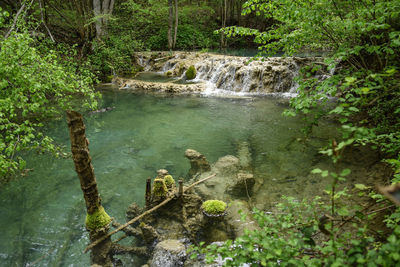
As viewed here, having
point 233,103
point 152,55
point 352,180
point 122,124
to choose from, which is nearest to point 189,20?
point 152,55

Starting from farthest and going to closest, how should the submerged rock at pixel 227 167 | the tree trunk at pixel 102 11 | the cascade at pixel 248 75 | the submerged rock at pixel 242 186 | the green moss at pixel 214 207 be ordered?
the tree trunk at pixel 102 11 → the cascade at pixel 248 75 → the submerged rock at pixel 227 167 → the submerged rock at pixel 242 186 → the green moss at pixel 214 207

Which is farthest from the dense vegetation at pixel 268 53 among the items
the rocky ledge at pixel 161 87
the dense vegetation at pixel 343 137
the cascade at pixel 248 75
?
the rocky ledge at pixel 161 87

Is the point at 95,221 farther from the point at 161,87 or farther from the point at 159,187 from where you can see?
the point at 161,87

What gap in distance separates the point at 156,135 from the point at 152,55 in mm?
15814

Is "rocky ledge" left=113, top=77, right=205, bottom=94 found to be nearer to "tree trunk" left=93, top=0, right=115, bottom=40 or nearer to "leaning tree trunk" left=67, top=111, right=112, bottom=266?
"tree trunk" left=93, top=0, right=115, bottom=40

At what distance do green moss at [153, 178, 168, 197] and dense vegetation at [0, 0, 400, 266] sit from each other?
1427 millimetres

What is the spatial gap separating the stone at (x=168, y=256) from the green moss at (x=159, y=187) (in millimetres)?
1102

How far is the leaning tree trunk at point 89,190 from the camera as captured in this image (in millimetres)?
3381

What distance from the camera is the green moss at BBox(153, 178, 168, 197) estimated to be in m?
4.90

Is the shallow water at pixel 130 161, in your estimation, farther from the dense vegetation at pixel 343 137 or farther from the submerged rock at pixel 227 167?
the dense vegetation at pixel 343 137

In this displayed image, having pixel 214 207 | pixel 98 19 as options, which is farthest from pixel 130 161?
pixel 98 19

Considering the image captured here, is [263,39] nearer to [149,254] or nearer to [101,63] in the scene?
[149,254]

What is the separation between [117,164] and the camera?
7930 mm

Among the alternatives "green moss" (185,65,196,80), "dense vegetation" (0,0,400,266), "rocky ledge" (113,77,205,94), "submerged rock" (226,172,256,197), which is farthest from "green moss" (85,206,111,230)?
"green moss" (185,65,196,80)
